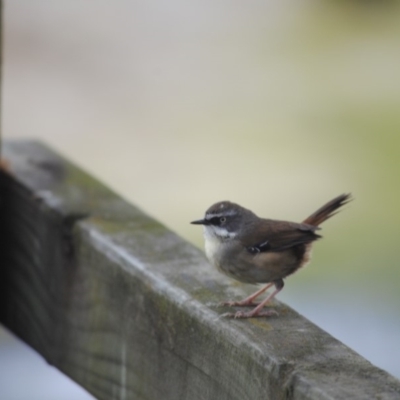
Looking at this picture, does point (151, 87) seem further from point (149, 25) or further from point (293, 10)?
point (293, 10)

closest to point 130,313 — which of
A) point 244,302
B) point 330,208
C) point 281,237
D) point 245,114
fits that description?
point 244,302

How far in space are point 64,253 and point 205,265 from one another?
46 cm

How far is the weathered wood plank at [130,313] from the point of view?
2.03 meters

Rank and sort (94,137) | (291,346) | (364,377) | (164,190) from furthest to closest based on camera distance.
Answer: (94,137) < (164,190) < (291,346) < (364,377)

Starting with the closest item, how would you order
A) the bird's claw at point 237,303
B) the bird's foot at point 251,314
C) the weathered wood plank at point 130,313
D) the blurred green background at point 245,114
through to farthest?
1. the weathered wood plank at point 130,313
2. the bird's foot at point 251,314
3. the bird's claw at point 237,303
4. the blurred green background at point 245,114

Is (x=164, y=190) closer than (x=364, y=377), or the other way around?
(x=364, y=377)

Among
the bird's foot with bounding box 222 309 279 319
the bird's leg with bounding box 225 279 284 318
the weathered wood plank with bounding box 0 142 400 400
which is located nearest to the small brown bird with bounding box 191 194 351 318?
the weathered wood plank with bounding box 0 142 400 400

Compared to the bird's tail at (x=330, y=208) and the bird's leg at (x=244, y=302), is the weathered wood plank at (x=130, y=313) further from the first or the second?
the bird's tail at (x=330, y=208)

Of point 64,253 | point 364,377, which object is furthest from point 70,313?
point 364,377

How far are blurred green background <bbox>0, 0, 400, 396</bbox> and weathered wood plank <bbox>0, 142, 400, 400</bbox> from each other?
2398mm

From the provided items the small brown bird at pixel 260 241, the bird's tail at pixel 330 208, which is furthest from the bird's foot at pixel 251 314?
the bird's tail at pixel 330 208

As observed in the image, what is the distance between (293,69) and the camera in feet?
32.8

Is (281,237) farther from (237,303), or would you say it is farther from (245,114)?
(245,114)

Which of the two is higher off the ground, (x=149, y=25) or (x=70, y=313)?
(x=70, y=313)
